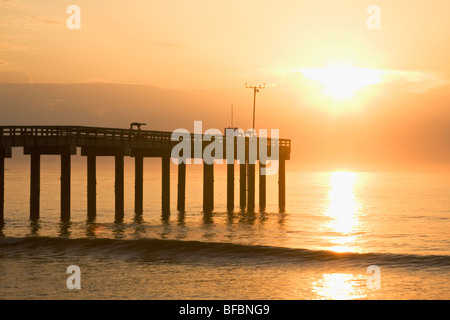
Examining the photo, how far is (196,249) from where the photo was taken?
3453 cm

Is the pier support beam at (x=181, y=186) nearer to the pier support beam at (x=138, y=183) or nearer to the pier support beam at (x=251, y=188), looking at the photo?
the pier support beam at (x=138, y=183)

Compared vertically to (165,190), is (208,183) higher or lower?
higher

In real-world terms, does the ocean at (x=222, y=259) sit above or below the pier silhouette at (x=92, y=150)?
below

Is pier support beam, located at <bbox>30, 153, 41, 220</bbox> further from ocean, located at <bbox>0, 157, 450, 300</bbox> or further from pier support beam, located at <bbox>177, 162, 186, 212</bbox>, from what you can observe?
pier support beam, located at <bbox>177, 162, 186, 212</bbox>

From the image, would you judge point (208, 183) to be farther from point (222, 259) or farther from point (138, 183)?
point (222, 259)

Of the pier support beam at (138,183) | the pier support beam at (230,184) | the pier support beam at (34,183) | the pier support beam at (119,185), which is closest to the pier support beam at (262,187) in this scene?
the pier support beam at (230,184)

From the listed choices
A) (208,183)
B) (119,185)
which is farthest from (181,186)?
(119,185)

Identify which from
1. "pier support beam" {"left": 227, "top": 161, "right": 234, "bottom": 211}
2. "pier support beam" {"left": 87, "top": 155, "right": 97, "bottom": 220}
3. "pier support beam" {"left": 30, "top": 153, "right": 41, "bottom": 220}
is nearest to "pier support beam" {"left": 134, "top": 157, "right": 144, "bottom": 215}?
"pier support beam" {"left": 87, "top": 155, "right": 97, "bottom": 220}

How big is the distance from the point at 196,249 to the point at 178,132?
20686 mm

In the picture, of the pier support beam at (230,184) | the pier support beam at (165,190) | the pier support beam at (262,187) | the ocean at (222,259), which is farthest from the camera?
the pier support beam at (262,187)

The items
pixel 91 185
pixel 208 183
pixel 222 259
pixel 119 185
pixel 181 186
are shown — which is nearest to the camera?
pixel 222 259
